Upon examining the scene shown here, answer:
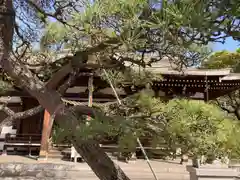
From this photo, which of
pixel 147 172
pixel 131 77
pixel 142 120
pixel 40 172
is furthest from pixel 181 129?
pixel 40 172

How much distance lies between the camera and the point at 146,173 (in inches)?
189

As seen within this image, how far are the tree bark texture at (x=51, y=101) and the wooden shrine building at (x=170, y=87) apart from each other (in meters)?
3.01

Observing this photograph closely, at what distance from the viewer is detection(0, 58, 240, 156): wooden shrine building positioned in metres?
5.79

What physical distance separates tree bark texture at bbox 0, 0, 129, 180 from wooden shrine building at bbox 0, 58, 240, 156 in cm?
301

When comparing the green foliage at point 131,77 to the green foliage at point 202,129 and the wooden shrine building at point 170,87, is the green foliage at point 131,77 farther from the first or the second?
the wooden shrine building at point 170,87

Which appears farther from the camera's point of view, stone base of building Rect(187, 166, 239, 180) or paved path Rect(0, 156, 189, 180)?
paved path Rect(0, 156, 189, 180)

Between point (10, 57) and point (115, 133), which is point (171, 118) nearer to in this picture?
point (115, 133)

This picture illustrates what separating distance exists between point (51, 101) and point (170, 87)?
5.16 m

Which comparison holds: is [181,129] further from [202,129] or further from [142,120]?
[142,120]

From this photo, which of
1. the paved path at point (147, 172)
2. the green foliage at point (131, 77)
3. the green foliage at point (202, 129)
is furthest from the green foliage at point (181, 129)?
the paved path at point (147, 172)

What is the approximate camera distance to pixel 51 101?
180 cm

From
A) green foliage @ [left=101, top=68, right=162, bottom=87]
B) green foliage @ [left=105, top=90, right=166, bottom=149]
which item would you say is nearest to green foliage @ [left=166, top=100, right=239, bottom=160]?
green foliage @ [left=105, top=90, right=166, bottom=149]

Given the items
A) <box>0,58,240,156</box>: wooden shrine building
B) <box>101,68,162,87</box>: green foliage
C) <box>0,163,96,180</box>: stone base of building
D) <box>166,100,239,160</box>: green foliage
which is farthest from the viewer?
<box>0,58,240,156</box>: wooden shrine building

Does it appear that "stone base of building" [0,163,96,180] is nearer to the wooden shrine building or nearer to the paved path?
the paved path
